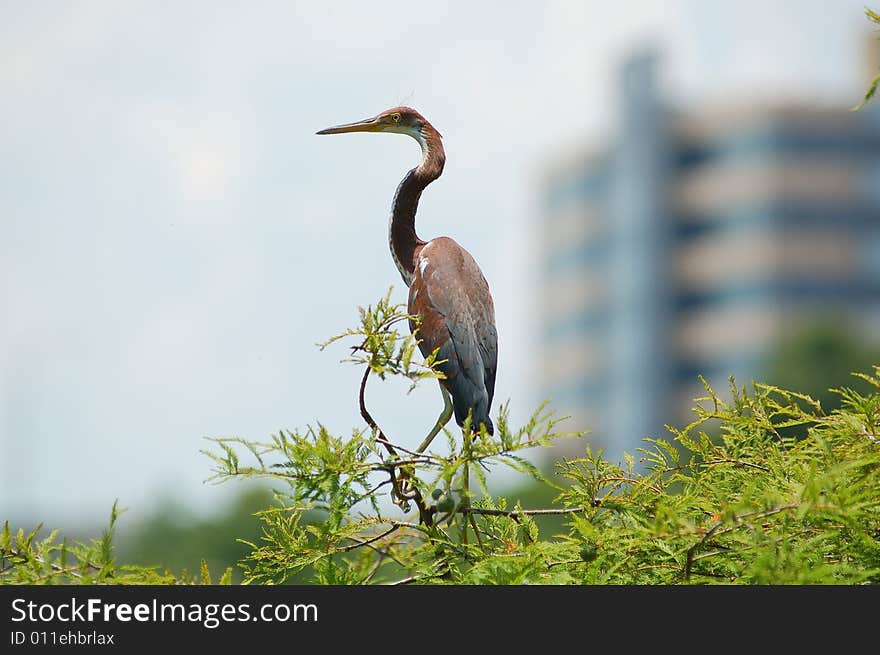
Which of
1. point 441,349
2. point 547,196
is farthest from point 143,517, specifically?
point 547,196

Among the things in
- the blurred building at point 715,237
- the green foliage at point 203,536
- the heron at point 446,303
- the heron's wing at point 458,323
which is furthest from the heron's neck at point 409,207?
the blurred building at point 715,237

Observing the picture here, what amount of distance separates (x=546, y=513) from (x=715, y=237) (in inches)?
2349

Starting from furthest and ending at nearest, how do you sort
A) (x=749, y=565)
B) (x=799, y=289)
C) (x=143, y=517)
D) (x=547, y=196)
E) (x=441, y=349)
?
1. (x=547, y=196)
2. (x=799, y=289)
3. (x=143, y=517)
4. (x=441, y=349)
5. (x=749, y=565)

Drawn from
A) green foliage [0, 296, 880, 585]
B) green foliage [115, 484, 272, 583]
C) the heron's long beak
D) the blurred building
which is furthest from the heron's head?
the blurred building

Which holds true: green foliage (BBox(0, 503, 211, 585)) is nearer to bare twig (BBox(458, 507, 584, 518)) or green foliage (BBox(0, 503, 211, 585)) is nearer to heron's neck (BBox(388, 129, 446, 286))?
bare twig (BBox(458, 507, 584, 518))

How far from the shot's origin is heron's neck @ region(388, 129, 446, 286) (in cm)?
500

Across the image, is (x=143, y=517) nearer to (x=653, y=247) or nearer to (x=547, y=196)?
(x=653, y=247)

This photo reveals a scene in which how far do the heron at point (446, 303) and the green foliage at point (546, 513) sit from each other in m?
0.98

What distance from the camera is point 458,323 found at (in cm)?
454

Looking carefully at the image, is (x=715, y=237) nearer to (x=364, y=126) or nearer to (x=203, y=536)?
(x=203, y=536)

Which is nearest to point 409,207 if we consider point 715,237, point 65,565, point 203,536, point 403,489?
point 403,489

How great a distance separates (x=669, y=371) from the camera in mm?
61781

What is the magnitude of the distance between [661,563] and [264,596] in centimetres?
108

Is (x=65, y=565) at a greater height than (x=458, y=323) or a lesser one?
lesser
